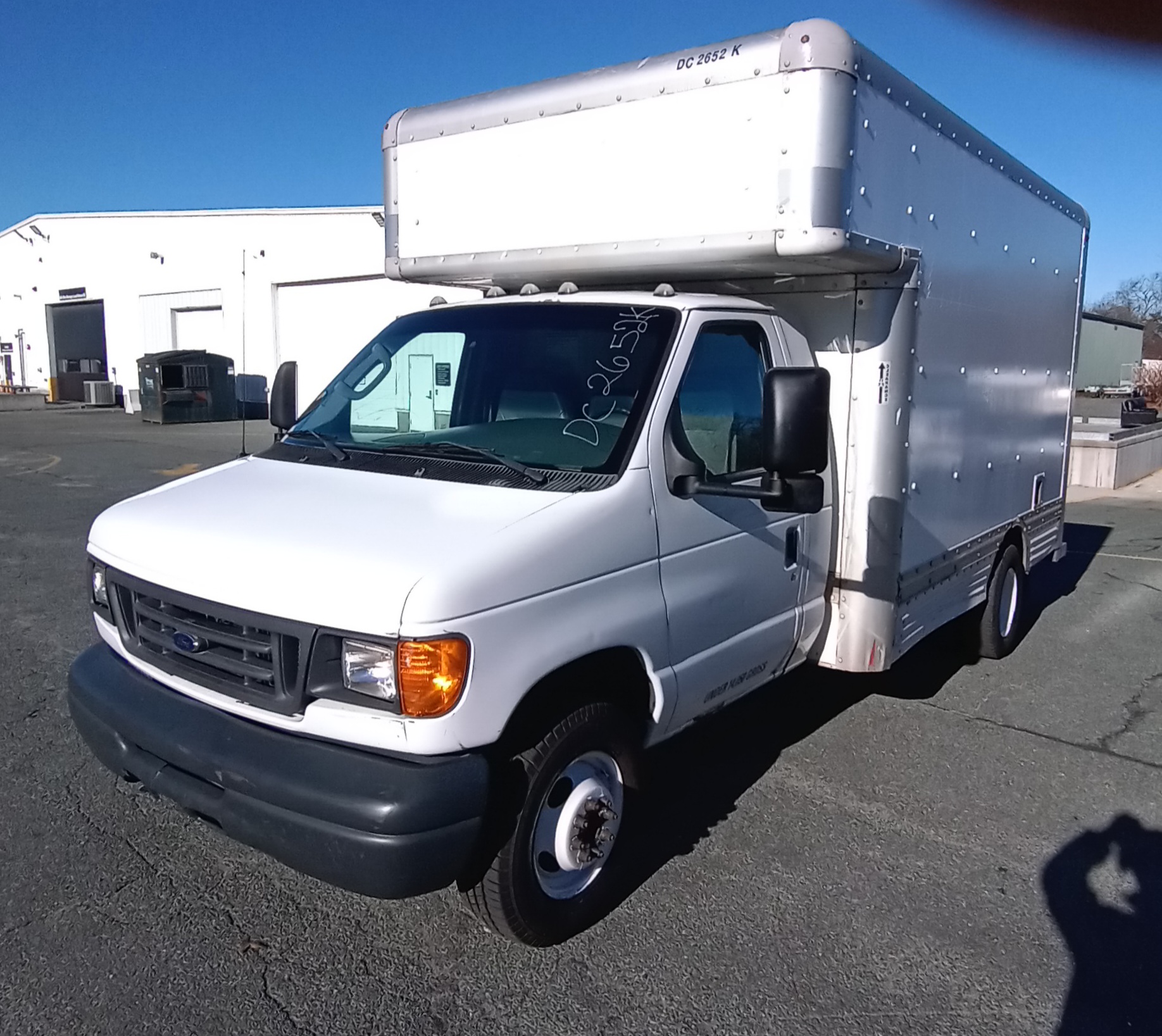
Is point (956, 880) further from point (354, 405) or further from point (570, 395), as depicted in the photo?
point (354, 405)

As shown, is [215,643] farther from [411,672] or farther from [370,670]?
[411,672]

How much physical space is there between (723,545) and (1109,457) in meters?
15.4

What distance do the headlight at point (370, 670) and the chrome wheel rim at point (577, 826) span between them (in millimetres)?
706

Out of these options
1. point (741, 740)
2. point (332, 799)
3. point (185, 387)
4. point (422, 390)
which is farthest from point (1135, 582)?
point (185, 387)

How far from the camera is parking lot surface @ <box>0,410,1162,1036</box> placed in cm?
298

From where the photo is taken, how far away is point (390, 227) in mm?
5078

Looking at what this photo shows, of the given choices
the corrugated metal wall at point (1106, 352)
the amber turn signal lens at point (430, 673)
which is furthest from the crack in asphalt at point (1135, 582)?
the corrugated metal wall at point (1106, 352)

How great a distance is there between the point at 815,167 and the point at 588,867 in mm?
2734

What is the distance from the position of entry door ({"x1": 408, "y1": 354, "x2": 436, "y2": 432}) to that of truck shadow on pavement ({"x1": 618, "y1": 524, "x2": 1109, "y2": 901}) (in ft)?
5.50

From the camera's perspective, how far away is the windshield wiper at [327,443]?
3.71m

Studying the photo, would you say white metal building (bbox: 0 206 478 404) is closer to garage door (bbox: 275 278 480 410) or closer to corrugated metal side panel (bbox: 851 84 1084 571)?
garage door (bbox: 275 278 480 410)

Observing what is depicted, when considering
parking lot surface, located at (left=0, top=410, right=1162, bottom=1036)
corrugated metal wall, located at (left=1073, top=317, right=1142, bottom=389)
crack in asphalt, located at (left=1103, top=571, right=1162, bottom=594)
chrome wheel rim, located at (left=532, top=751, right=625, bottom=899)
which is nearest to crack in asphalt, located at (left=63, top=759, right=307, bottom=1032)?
parking lot surface, located at (left=0, top=410, right=1162, bottom=1036)

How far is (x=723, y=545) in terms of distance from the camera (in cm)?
371

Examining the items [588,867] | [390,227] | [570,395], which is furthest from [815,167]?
[588,867]
